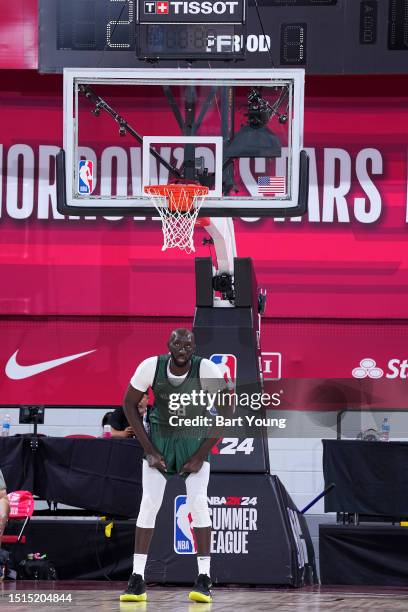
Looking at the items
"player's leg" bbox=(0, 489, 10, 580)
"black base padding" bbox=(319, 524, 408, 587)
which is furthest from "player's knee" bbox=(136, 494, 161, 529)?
"black base padding" bbox=(319, 524, 408, 587)

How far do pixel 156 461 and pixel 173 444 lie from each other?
0.22 metres

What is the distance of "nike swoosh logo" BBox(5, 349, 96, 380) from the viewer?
14.6 m

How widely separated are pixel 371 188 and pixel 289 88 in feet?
16.3

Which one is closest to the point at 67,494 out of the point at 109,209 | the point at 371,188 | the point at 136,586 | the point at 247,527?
the point at 247,527

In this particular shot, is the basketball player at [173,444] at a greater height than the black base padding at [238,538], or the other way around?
the basketball player at [173,444]

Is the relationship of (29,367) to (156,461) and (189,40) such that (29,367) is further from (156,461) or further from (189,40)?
(156,461)

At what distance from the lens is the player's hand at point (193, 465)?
769 cm

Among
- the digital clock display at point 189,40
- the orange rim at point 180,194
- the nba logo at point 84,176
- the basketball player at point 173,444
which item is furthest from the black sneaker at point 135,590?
the digital clock display at point 189,40

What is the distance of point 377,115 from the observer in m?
15.0

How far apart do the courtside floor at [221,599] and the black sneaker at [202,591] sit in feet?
0.18

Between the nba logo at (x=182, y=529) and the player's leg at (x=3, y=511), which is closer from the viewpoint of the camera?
the nba logo at (x=182, y=529)

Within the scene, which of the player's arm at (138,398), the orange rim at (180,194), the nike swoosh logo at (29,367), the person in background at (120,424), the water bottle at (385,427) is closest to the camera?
the player's arm at (138,398)

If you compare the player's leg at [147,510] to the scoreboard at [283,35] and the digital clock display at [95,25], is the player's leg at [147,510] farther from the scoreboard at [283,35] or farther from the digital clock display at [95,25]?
the digital clock display at [95,25]

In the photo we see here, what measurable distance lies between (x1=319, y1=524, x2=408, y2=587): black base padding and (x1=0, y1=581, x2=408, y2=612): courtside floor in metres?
1.27
